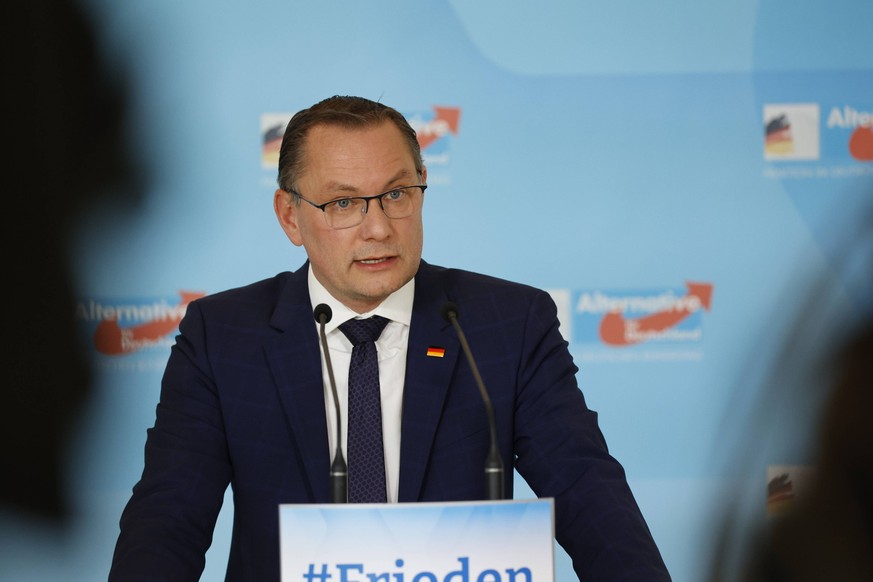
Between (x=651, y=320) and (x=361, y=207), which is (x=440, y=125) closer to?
(x=651, y=320)

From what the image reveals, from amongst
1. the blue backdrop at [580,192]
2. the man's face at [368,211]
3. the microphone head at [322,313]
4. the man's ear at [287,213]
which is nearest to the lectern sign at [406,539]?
the microphone head at [322,313]

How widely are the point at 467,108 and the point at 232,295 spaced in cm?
169

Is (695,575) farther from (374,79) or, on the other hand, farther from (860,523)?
(374,79)

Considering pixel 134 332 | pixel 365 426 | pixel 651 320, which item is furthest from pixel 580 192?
pixel 365 426

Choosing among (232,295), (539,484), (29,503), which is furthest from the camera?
(29,503)

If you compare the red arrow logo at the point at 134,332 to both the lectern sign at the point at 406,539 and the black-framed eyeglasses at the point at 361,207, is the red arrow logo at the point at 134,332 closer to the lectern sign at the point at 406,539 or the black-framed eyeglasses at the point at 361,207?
the black-framed eyeglasses at the point at 361,207

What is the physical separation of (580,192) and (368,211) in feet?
6.09

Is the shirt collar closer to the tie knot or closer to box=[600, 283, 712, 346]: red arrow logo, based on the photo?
the tie knot

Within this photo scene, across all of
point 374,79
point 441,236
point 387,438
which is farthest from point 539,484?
point 374,79

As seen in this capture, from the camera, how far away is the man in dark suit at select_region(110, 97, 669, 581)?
2135 mm

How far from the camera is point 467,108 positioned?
3869 mm

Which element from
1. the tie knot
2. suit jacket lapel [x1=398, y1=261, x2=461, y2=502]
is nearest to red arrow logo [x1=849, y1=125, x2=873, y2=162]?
suit jacket lapel [x1=398, y1=261, x2=461, y2=502]

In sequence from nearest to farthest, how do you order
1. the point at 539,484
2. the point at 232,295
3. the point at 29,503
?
the point at 539,484
the point at 232,295
the point at 29,503

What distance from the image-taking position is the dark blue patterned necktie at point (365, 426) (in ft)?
7.00
